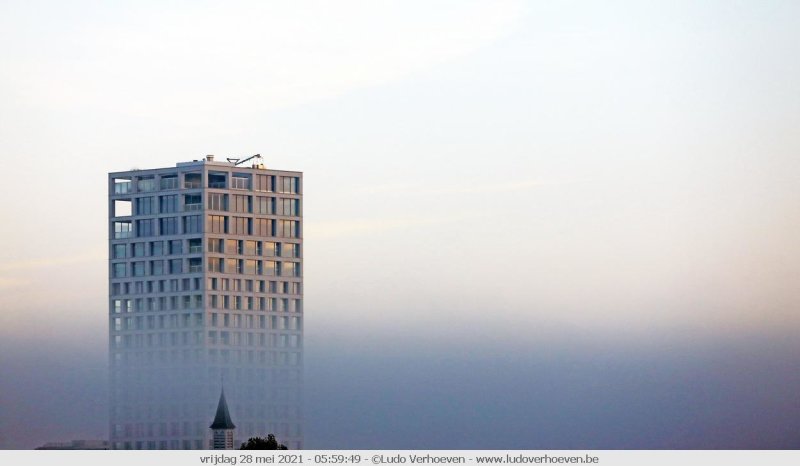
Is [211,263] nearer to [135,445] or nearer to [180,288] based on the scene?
[180,288]

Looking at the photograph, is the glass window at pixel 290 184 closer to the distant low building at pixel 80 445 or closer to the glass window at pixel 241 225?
the glass window at pixel 241 225

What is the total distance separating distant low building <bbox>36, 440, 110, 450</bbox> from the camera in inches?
4747

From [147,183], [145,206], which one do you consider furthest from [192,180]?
[145,206]

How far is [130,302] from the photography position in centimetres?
14500

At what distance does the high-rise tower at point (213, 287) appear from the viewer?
139000mm

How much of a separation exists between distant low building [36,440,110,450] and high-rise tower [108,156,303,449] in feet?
26.2

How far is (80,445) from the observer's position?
125625 mm

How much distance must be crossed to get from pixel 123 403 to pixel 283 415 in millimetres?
14449

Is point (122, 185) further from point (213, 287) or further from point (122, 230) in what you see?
point (213, 287)

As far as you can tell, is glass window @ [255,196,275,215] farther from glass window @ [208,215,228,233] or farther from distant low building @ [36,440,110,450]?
distant low building @ [36,440,110,450]

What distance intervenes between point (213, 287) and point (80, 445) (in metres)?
23.9

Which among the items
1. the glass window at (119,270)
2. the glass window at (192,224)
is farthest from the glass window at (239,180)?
the glass window at (119,270)
